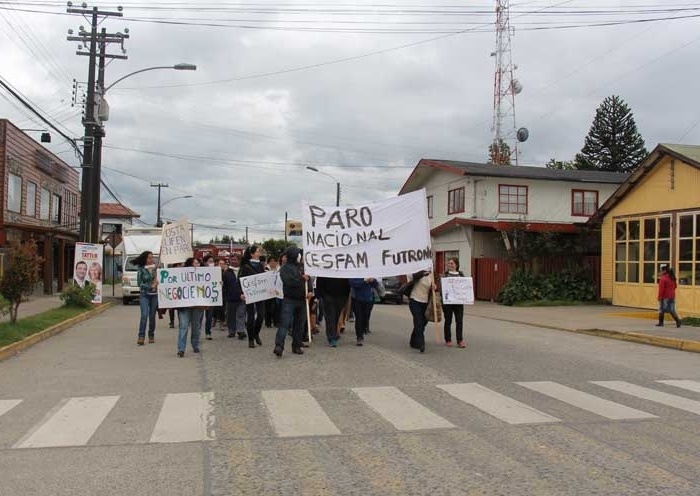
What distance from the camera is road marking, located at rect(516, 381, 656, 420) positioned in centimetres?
726

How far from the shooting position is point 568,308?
24312 millimetres

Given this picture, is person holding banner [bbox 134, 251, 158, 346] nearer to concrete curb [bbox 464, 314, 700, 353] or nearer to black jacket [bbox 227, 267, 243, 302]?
black jacket [bbox 227, 267, 243, 302]

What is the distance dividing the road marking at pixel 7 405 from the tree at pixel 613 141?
6598cm

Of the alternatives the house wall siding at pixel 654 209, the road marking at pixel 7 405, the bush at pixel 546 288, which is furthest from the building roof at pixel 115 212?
the road marking at pixel 7 405

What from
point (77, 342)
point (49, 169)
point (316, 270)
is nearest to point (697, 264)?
point (316, 270)

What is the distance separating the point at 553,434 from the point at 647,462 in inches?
39.9

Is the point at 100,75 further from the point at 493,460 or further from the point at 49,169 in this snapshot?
the point at 493,460

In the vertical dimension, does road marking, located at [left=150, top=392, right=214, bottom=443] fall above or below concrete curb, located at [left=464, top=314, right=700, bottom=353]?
below

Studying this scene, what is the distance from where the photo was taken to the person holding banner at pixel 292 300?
11.0 m

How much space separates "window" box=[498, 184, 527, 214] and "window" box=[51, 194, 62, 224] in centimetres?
2408

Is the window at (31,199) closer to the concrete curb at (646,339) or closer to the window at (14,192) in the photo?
the window at (14,192)

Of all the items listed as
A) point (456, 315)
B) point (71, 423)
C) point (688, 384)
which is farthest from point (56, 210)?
point (688, 384)

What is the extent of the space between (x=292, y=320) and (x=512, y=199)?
23586 mm

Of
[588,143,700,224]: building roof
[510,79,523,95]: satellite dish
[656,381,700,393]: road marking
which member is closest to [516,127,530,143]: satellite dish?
[510,79,523,95]: satellite dish
